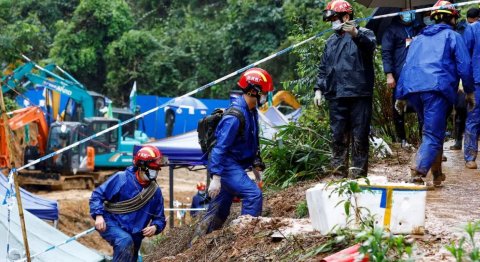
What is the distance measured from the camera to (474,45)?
1109cm

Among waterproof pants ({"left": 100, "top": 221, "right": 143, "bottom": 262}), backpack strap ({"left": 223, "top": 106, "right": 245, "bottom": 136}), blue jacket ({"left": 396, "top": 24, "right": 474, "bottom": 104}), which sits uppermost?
blue jacket ({"left": 396, "top": 24, "right": 474, "bottom": 104})

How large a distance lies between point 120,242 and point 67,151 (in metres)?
22.2

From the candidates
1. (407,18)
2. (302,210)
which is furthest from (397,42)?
(302,210)

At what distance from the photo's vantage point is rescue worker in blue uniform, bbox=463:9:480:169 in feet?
36.3

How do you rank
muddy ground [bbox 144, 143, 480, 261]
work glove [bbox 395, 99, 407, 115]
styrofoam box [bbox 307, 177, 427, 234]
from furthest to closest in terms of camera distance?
work glove [bbox 395, 99, 407, 115] → muddy ground [bbox 144, 143, 480, 261] → styrofoam box [bbox 307, 177, 427, 234]

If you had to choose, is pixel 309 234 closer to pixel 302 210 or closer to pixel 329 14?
pixel 302 210

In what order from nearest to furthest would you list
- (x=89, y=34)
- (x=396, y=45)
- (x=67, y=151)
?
(x=396, y=45) < (x=67, y=151) < (x=89, y=34)

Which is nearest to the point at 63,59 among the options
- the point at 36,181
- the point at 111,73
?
the point at 111,73

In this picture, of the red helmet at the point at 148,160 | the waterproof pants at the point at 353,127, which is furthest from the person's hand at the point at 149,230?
the waterproof pants at the point at 353,127

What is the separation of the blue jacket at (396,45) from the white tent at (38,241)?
651 cm

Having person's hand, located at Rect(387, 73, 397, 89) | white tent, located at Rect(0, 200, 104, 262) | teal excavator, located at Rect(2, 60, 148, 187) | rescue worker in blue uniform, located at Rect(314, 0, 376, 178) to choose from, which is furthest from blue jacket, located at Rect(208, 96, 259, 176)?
teal excavator, located at Rect(2, 60, 148, 187)

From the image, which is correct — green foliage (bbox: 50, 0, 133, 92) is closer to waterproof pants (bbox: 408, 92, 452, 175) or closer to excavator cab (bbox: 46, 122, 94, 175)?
excavator cab (bbox: 46, 122, 94, 175)

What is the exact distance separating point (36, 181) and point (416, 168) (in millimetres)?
24372

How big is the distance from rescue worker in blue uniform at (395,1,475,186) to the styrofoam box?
2230mm
